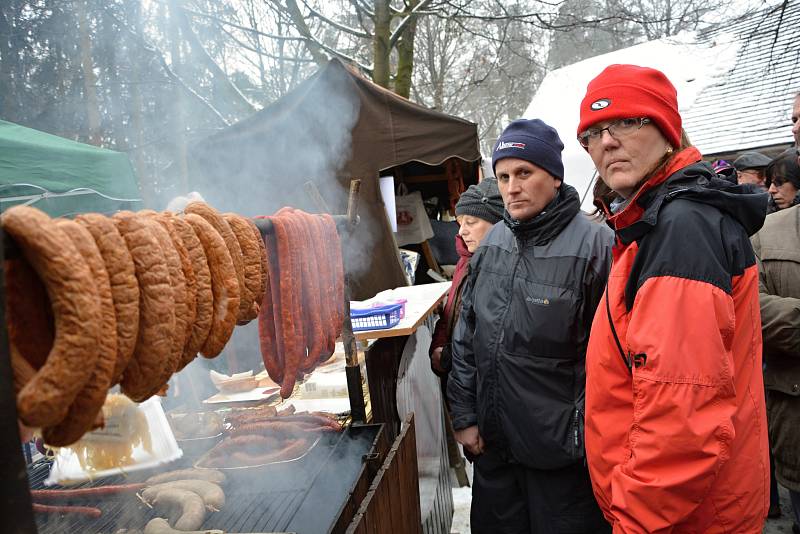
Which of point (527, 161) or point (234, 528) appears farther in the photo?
point (527, 161)

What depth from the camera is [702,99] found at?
13.6m

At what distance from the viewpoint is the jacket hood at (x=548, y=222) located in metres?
2.61

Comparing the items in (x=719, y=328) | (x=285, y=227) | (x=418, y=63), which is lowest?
(x=719, y=328)

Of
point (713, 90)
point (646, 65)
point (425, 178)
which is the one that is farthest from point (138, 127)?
point (713, 90)

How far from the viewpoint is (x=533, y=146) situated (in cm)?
268

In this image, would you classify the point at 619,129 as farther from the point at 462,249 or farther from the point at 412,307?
the point at 412,307

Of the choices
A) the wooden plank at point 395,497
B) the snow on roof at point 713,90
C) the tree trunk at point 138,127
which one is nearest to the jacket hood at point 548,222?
the wooden plank at point 395,497

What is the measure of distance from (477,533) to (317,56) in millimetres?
8847

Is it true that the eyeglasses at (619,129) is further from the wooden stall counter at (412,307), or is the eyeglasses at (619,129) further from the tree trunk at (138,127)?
the tree trunk at (138,127)

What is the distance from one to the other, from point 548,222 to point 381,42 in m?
7.93

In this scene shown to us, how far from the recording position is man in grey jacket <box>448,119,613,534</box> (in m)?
2.42

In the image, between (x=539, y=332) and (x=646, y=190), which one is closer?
(x=646, y=190)

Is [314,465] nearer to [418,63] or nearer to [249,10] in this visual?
[249,10]

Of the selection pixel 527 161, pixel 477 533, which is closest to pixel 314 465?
pixel 477 533
